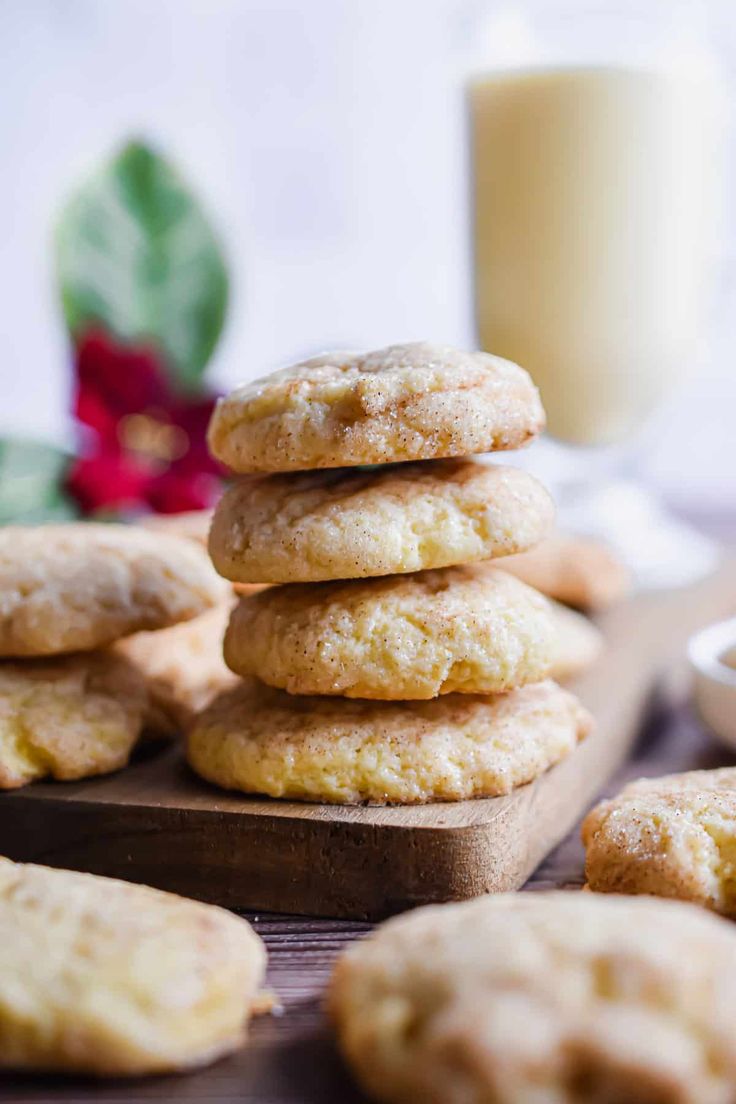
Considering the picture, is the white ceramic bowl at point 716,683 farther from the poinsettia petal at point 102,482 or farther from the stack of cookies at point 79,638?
the poinsettia petal at point 102,482

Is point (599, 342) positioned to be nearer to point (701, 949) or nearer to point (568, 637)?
point (568, 637)

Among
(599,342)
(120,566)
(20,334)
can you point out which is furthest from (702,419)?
(120,566)

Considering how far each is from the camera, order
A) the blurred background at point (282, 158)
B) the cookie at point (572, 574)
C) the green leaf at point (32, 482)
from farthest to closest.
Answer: the blurred background at point (282, 158), the green leaf at point (32, 482), the cookie at point (572, 574)

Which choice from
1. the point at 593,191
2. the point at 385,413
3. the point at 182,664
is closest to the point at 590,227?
the point at 593,191

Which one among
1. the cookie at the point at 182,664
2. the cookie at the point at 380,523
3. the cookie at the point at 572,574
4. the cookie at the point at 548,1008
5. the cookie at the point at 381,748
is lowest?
the cookie at the point at 572,574

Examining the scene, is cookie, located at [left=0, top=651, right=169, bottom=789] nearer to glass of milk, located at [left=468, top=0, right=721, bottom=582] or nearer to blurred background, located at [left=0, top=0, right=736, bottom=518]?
glass of milk, located at [left=468, top=0, right=721, bottom=582]

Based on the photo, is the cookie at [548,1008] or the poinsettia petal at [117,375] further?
the poinsettia petal at [117,375]

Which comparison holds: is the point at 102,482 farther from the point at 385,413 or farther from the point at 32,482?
the point at 385,413

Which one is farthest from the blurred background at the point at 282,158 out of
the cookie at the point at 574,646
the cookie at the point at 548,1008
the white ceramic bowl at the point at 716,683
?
the cookie at the point at 548,1008

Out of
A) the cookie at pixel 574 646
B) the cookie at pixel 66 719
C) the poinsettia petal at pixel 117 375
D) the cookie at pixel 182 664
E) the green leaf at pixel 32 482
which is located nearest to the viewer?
the cookie at pixel 66 719
